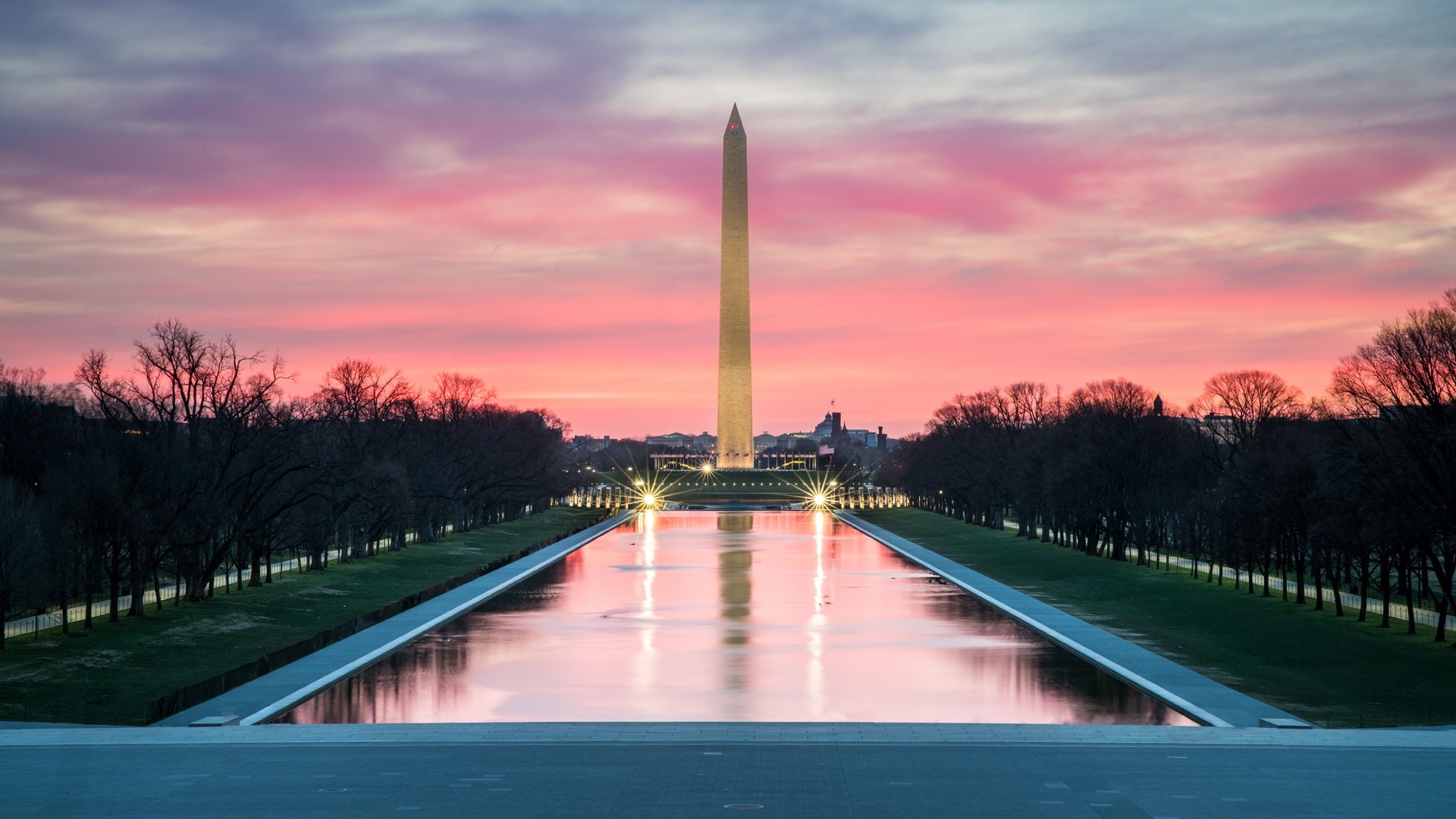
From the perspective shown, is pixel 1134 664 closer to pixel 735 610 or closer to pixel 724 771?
pixel 724 771

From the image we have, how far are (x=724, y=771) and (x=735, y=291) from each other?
108069 mm

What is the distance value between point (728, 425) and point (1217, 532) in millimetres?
83122

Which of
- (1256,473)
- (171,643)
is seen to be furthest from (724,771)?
(1256,473)

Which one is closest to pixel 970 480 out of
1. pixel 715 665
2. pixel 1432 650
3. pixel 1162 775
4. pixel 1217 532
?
pixel 1217 532

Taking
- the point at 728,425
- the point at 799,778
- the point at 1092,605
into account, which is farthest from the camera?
the point at 728,425

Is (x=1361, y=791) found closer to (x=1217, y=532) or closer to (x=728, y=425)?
(x=1217, y=532)

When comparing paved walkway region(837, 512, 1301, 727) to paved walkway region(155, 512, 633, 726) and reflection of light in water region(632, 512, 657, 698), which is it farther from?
paved walkway region(155, 512, 633, 726)

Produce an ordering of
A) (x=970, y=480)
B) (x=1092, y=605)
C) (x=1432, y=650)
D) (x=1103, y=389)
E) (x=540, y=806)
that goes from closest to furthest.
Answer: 1. (x=540, y=806)
2. (x=1432, y=650)
3. (x=1092, y=605)
4. (x=1103, y=389)
5. (x=970, y=480)

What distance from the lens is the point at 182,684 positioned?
29125mm

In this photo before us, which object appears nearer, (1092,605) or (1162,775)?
(1162,775)

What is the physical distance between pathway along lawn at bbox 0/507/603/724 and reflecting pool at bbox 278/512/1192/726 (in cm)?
486

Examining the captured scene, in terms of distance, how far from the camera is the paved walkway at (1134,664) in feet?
73.6

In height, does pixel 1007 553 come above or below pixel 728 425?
below

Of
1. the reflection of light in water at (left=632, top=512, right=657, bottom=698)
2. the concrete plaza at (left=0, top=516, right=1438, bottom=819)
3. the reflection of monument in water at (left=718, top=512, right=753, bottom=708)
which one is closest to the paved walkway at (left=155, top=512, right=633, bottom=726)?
the concrete plaza at (left=0, top=516, right=1438, bottom=819)
